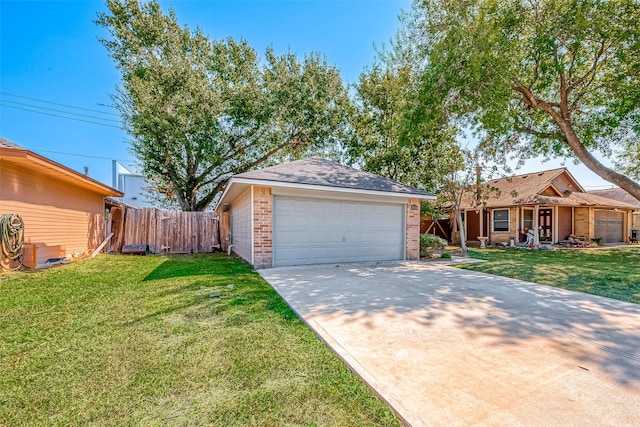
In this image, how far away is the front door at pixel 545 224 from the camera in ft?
52.3

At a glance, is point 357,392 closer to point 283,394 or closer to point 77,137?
point 283,394

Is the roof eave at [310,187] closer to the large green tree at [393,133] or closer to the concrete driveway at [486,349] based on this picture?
the concrete driveway at [486,349]

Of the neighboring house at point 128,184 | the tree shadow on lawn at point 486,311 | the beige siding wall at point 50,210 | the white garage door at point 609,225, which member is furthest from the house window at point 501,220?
the neighboring house at point 128,184

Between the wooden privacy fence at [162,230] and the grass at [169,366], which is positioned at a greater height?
the wooden privacy fence at [162,230]

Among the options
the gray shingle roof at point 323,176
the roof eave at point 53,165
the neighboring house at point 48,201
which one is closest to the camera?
the roof eave at point 53,165

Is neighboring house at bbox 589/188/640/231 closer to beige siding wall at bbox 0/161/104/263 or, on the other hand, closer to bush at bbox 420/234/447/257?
bush at bbox 420/234/447/257

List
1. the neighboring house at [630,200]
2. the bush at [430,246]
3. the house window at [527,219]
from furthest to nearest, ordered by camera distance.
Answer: the neighboring house at [630,200] → the house window at [527,219] → the bush at [430,246]

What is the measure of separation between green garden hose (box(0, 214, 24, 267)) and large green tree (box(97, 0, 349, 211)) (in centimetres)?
826

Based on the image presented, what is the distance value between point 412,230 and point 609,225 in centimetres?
1710

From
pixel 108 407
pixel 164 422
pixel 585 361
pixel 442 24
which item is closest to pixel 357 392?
pixel 164 422

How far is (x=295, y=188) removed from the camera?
7.56 meters

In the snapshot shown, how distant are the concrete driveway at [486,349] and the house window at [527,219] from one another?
12.6 metres

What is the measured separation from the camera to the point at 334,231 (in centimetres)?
830

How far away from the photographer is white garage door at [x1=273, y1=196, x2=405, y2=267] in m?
7.71
